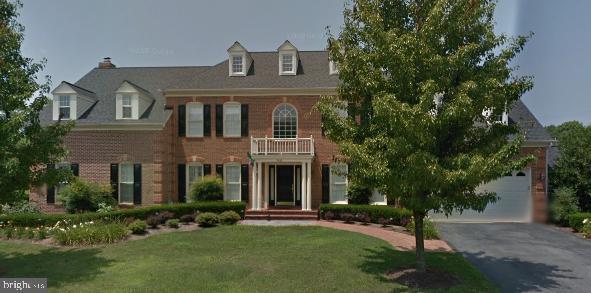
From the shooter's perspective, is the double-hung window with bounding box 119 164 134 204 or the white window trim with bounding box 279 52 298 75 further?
the white window trim with bounding box 279 52 298 75

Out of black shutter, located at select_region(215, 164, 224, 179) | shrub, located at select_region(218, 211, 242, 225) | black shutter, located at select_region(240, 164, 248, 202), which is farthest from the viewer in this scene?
black shutter, located at select_region(215, 164, 224, 179)

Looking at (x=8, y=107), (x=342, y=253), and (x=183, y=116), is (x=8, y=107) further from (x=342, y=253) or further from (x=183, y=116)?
(x=183, y=116)

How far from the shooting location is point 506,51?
993 centimetres

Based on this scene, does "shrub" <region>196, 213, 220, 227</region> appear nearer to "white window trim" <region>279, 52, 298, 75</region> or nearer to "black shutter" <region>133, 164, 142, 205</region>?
"black shutter" <region>133, 164, 142, 205</region>

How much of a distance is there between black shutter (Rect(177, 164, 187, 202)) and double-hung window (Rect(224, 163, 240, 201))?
2343mm

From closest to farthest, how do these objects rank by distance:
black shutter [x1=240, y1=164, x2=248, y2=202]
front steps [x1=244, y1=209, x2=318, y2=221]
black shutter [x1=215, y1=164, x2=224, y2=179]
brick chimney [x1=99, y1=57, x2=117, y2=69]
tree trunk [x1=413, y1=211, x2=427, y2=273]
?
tree trunk [x1=413, y1=211, x2=427, y2=273] < front steps [x1=244, y1=209, x2=318, y2=221] < black shutter [x1=240, y1=164, x2=248, y2=202] < black shutter [x1=215, y1=164, x2=224, y2=179] < brick chimney [x1=99, y1=57, x2=117, y2=69]

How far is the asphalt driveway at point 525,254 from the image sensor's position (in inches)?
402

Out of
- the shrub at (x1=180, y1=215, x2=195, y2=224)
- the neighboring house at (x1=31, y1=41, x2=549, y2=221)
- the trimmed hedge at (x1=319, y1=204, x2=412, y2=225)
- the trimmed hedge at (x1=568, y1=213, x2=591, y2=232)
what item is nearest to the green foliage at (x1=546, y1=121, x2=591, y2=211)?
the neighboring house at (x1=31, y1=41, x2=549, y2=221)

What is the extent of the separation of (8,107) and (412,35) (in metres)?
10.6

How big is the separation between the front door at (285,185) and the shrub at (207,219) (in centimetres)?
560

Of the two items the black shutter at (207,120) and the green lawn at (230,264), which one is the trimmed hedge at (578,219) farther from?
the black shutter at (207,120)

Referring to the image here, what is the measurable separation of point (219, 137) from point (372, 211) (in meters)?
9.45

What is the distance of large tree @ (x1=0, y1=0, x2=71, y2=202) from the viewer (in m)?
10.6

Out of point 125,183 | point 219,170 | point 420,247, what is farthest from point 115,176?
point 420,247
